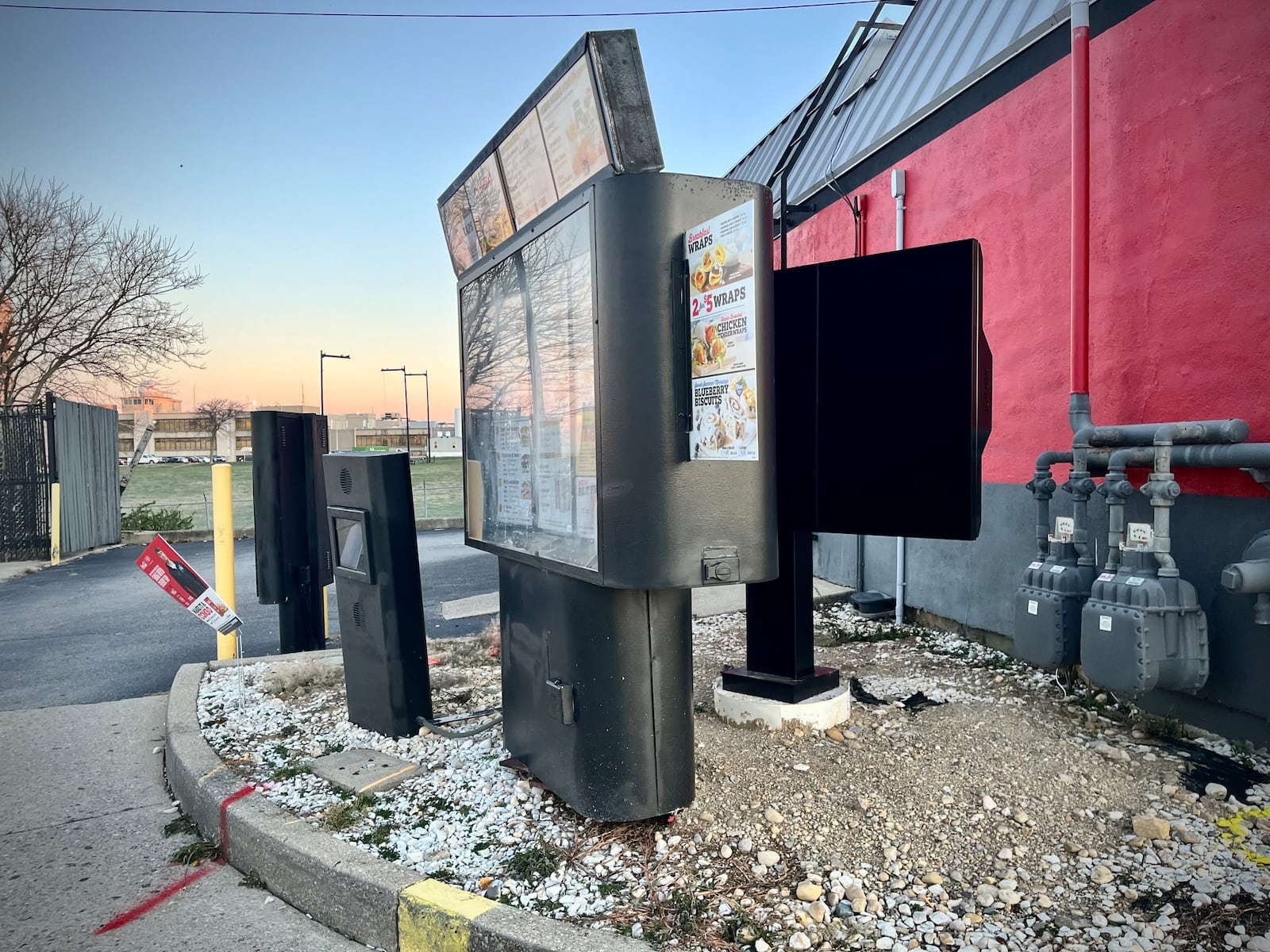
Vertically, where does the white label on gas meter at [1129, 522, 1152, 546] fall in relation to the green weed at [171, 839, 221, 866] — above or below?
above

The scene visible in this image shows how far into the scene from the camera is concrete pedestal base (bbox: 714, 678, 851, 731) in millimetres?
4172

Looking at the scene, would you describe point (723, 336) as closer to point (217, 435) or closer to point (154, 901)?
point (154, 901)

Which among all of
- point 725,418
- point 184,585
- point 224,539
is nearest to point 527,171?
point 725,418

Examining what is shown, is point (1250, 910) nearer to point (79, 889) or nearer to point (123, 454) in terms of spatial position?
point (79, 889)

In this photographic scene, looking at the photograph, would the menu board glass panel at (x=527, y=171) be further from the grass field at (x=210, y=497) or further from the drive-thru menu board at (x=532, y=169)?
the grass field at (x=210, y=497)

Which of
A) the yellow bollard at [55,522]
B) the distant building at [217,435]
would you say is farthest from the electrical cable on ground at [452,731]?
the distant building at [217,435]

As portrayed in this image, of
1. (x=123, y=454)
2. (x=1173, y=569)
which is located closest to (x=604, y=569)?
(x=1173, y=569)

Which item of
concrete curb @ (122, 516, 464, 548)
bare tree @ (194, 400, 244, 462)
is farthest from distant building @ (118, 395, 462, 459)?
concrete curb @ (122, 516, 464, 548)

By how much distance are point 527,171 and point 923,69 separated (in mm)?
4607

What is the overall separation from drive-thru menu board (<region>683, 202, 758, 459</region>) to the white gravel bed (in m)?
1.52

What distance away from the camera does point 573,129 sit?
2.97 meters

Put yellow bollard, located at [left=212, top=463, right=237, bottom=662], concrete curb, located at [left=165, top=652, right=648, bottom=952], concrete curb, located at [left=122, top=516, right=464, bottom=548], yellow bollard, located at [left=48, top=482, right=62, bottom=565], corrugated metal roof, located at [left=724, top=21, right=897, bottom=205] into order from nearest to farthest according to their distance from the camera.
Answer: concrete curb, located at [left=165, top=652, right=648, bottom=952] < yellow bollard, located at [left=212, top=463, right=237, bottom=662] < corrugated metal roof, located at [left=724, top=21, right=897, bottom=205] < yellow bollard, located at [left=48, top=482, right=62, bottom=565] < concrete curb, located at [left=122, top=516, right=464, bottom=548]

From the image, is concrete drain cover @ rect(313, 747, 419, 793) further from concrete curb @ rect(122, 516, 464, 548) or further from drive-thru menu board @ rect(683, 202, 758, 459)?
concrete curb @ rect(122, 516, 464, 548)

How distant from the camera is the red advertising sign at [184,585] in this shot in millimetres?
5359
